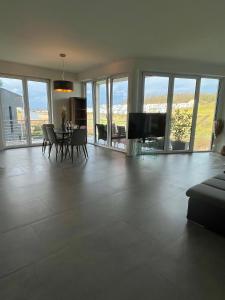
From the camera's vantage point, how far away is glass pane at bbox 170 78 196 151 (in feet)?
20.0

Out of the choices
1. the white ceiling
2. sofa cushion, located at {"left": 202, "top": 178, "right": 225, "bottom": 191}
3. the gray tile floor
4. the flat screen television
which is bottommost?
the gray tile floor

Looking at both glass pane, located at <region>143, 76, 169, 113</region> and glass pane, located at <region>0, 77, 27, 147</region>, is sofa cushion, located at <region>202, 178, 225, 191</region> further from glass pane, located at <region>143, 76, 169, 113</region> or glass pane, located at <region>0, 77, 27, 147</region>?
glass pane, located at <region>0, 77, 27, 147</region>

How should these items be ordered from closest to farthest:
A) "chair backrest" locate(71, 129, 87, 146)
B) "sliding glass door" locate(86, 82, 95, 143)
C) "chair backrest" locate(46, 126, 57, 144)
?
"chair backrest" locate(71, 129, 87, 146) → "chair backrest" locate(46, 126, 57, 144) → "sliding glass door" locate(86, 82, 95, 143)

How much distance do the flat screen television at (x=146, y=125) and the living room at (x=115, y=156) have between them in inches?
1.9

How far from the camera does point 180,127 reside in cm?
637

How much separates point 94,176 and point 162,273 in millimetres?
2593

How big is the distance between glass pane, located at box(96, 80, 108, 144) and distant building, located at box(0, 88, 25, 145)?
2798mm

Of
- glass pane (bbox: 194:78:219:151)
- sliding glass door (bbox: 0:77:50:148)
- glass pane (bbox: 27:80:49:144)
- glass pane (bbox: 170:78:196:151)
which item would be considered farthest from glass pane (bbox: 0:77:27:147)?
glass pane (bbox: 194:78:219:151)

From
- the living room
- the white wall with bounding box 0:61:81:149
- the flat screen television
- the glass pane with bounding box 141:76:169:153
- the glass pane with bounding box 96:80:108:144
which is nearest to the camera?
the living room

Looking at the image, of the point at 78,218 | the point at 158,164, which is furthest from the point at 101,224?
the point at 158,164

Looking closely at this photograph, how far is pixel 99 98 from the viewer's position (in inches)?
287

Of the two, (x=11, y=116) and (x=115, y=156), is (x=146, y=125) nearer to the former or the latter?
(x=115, y=156)

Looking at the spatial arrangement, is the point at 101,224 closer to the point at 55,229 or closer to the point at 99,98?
the point at 55,229

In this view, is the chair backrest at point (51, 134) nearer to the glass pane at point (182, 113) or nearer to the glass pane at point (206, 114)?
the glass pane at point (182, 113)
